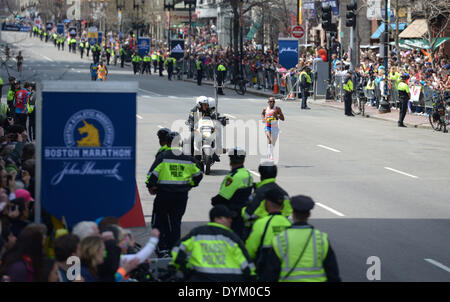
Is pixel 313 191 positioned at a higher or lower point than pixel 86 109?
lower

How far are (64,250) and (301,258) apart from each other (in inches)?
80.2

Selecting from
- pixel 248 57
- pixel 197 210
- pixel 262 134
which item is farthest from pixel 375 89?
pixel 197 210

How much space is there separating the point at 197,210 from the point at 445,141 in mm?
14169

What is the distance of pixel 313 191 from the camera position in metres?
19.8

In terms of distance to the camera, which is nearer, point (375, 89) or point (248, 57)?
point (375, 89)

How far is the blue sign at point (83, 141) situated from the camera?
9.78m

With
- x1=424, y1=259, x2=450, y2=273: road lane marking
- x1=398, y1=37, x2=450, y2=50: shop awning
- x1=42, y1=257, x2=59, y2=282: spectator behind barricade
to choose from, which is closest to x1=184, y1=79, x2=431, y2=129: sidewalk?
x1=398, y1=37, x2=450, y2=50: shop awning

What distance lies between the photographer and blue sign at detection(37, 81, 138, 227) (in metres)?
9.78

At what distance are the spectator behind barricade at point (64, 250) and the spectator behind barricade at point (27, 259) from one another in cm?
15

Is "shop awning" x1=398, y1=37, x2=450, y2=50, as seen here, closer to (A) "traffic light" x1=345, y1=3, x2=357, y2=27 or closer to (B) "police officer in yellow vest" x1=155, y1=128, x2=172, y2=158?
(A) "traffic light" x1=345, y1=3, x2=357, y2=27

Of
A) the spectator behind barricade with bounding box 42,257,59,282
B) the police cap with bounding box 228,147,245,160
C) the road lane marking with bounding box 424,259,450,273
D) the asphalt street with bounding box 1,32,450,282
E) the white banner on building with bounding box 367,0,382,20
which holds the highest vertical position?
the white banner on building with bounding box 367,0,382,20
